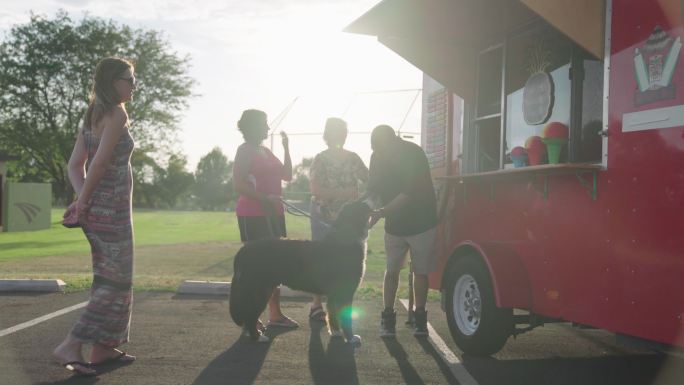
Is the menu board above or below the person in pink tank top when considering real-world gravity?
above

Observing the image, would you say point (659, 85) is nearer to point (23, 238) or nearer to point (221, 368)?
point (221, 368)

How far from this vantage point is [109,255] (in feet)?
14.1

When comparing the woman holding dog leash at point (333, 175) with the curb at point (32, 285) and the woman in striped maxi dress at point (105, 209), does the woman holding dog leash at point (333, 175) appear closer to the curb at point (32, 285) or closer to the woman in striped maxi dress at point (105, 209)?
the woman in striped maxi dress at point (105, 209)

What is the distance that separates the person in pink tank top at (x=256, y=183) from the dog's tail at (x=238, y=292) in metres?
0.42

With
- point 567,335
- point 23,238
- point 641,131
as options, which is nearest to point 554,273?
point 641,131

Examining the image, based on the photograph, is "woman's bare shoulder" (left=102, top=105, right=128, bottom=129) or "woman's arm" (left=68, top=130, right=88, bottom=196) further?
"woman's arm" (left=68, top=130, right=88, bottom=196)

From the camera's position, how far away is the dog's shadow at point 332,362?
441cm

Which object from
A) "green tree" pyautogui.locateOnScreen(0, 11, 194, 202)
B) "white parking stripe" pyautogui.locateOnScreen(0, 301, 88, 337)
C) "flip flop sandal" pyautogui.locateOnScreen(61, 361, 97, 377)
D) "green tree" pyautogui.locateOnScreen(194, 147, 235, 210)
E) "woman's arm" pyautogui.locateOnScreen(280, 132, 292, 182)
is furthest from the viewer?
"green tree" pyautogui.locateOnScreen(194, 147, 235, 210)

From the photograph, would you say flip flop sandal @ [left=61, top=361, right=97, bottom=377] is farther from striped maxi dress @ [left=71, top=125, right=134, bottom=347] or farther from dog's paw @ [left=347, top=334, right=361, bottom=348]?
dog's paw @ [left=347, top=334, right=361, bottom=348]

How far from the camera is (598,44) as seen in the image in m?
4.15

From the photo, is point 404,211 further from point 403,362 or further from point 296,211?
point 403,362

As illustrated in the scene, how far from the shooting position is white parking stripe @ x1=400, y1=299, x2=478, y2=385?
14.7 ft

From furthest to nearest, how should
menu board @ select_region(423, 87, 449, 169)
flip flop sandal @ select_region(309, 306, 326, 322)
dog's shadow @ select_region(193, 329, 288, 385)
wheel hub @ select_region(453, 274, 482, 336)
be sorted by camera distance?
menu board @ select_region(423, 87, 449, 169) < flip flop sandal @ select_region(309, 306, 326, 322) < wheel hub @ select_region(453, 274, 482, 336) < dog's shadow @ select_region(193, 329, 288, 385)

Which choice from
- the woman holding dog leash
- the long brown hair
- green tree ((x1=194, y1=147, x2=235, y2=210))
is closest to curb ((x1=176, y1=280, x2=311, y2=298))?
the woman holding dog leash
